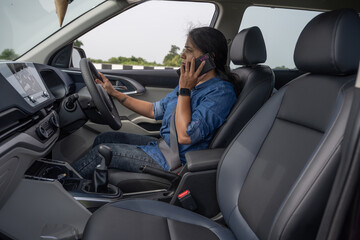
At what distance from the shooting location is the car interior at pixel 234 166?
864 mm

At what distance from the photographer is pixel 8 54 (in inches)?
70.9

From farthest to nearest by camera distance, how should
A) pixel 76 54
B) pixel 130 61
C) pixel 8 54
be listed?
pixel 130 61 < pixel 76 54 < pixel 8 54

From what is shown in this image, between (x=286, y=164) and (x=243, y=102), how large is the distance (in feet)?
2.01

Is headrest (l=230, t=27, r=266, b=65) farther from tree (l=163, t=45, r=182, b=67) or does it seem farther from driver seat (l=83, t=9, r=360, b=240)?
tree (l=163, t=45, r=182, b=67)

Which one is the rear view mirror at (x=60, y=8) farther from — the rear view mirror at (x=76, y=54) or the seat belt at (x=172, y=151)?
the rear view mirror at (x=76, y=54)

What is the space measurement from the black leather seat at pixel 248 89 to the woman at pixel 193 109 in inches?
2.0

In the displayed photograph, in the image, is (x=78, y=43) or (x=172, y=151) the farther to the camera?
(x=78, y=43)

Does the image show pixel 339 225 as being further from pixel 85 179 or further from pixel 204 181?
pixel 85 179

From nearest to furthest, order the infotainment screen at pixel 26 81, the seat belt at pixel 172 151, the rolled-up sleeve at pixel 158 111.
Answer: the infotainment screen at pixel 26 81 → the seat belt at pixel 172 151 → the rolled-up sleeve at pixel 158 111

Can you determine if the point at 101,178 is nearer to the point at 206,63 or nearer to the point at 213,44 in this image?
the point at 206,63

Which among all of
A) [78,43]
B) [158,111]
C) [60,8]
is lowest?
[158,111]

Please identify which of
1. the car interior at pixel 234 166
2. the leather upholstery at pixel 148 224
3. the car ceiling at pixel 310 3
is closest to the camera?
the car interior at pixel 234 166

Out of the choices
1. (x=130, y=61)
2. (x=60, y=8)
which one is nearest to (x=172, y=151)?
(x=60, y=8)

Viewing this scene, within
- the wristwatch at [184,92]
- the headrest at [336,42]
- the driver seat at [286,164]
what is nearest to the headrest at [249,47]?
the wristwatch at [184,92]
